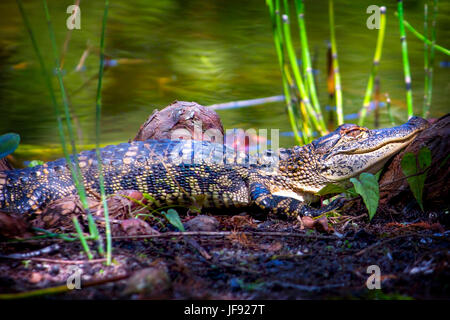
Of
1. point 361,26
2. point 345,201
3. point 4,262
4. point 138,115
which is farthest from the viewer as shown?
point 361,26

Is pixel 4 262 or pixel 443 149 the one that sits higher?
pixel 443 149

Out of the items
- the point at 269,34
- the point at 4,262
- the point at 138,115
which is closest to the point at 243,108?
the point at 138,115

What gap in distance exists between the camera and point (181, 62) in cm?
991

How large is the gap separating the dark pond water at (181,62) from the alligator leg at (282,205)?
3099 mm

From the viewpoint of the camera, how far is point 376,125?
→ 6340mm

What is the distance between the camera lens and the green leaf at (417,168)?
3197mm

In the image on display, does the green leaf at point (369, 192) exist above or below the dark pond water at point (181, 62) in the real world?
below

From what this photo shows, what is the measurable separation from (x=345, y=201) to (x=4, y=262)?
229cm

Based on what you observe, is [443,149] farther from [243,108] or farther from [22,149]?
[22,149]

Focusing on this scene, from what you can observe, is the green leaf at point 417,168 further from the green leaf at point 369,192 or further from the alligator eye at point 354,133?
the alligator eye at point 354,133

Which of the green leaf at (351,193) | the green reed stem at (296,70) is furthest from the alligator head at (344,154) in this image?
the green reed stem at (296,70)

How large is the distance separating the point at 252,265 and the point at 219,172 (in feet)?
5.56

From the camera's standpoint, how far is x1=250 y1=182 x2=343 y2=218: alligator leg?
3732mm

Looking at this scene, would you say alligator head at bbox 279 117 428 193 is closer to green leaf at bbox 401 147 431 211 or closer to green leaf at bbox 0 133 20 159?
green leaf at bbox 401 147 431 211
